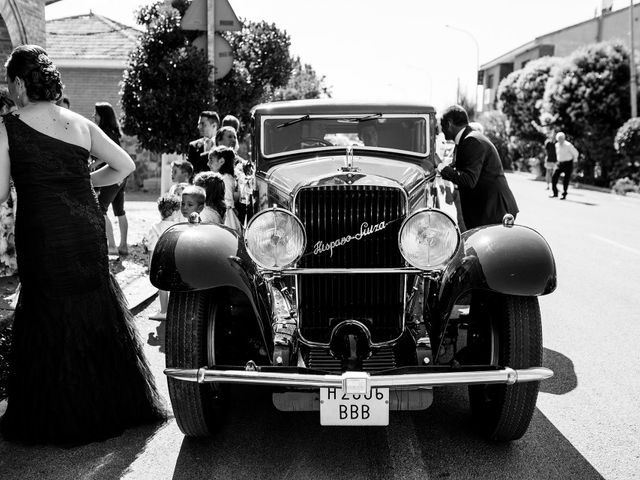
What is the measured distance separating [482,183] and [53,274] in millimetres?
3368

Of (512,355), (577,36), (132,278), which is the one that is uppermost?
(577,36)

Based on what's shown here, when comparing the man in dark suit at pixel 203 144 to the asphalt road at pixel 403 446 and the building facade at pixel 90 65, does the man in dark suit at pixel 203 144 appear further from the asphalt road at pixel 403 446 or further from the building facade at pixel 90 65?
the building facade at pixel 90 65

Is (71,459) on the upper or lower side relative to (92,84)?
lower

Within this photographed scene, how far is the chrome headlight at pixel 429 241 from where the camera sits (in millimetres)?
3596

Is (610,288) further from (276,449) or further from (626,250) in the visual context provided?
(276,449)

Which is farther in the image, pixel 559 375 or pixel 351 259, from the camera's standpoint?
pixel 559 375

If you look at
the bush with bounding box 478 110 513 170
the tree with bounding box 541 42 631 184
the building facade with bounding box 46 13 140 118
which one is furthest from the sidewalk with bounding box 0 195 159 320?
the bush with bounding box 478 110 513 170

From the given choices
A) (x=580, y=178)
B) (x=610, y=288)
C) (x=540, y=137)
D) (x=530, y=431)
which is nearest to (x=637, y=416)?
(x=530, y=431)

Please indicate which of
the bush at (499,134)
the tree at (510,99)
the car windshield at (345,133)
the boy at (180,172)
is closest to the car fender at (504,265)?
the car windshield at (345,133)

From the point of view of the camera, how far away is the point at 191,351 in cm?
352

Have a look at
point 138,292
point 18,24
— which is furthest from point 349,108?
point 18,24

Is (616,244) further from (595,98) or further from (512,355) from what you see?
(595,98)

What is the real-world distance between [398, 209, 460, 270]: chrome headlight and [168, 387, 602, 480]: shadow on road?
937 mm

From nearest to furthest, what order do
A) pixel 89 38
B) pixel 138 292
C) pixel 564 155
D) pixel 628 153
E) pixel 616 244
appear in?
1. pixel 138 292
2. pixel 616 244
3. pixel 564 155
4. pixel 628 153
5. pixel 89 38
